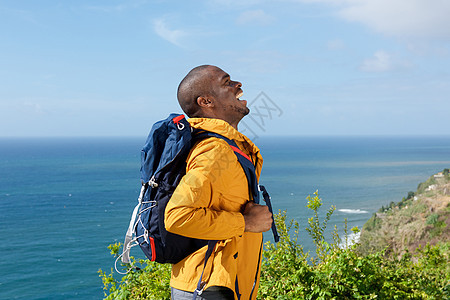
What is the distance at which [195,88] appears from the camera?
1.99 m

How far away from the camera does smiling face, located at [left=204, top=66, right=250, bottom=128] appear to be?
1995 mm

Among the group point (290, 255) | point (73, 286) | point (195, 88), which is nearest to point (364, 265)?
point (290, 255)

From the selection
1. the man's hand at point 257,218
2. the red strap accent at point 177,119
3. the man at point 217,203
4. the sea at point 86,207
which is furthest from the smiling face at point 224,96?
the sea at point 86,207

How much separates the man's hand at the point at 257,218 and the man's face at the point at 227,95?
45cm

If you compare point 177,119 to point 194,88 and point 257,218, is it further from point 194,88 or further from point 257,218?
point 257,218

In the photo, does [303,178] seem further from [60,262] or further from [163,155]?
[163,155]

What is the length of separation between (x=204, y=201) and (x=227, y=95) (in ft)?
1.87

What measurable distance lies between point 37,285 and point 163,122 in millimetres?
37654

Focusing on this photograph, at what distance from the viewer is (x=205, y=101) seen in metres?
2.00

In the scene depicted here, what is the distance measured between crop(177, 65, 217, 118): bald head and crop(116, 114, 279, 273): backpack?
7.7 inches

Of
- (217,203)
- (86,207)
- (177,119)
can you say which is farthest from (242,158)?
(86,207)

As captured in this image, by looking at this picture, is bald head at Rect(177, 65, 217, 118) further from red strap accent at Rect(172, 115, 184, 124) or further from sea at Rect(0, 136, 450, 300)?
sea at Rect(0, 136, 450, 300)

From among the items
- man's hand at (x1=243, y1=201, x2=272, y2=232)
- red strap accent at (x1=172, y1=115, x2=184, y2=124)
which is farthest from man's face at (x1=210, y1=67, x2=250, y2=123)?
man's hand at (x1=243, y1=201, x2=272, y2=232)

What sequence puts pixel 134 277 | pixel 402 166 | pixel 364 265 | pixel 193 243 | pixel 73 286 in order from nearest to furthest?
pixel 193 243, pixel 364 265, pixel 134 277, pixel 73 286, pixel 402 166
